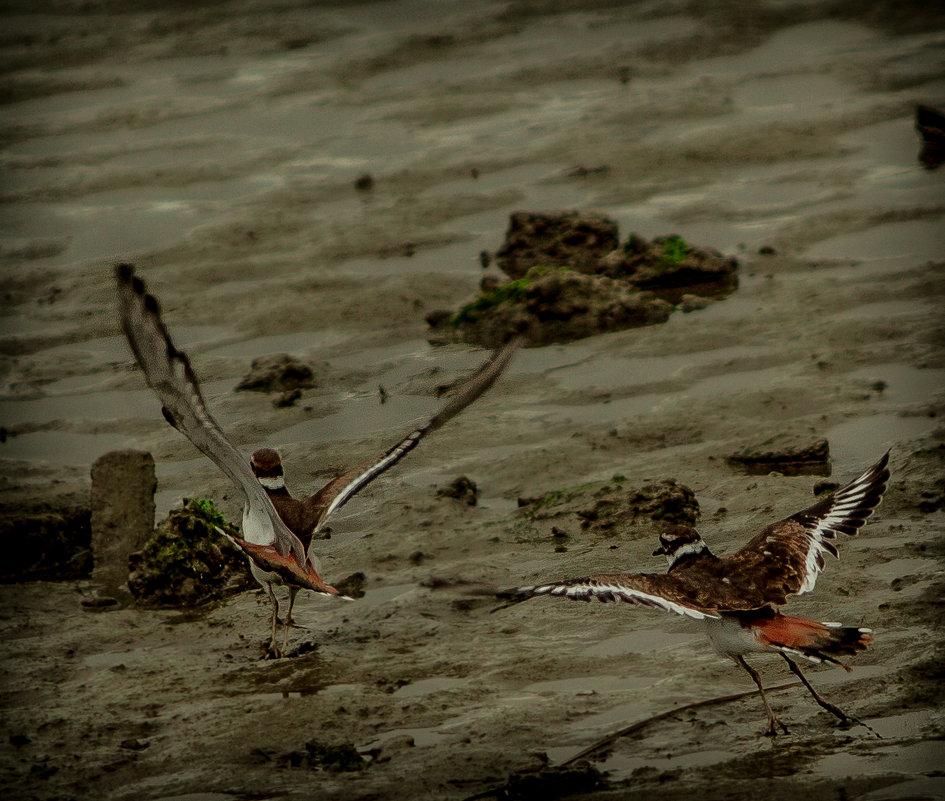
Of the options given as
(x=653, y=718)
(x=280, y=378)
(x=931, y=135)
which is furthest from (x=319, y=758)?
(x=931, y=135)

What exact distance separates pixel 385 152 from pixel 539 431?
5895 millimetres

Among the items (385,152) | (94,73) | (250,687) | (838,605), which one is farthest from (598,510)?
(94,73)

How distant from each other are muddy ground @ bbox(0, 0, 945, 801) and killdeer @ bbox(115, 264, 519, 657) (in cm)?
41

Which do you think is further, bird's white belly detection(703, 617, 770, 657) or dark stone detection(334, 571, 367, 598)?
dark stone detection(334, 571, 367, 598)

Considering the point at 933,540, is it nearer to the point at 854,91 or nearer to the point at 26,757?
the point at 26,757

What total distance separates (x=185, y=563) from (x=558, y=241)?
5156mm

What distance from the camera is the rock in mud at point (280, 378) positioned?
10.8 metres

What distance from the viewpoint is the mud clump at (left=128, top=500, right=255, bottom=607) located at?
821 cm

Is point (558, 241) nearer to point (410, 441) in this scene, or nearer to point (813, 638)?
point (410, 441)

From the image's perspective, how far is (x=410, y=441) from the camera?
7918 millimetres

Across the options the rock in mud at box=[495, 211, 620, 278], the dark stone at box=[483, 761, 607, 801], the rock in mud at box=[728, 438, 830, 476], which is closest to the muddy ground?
the dark stone at box=[483, 761, 607, 801]

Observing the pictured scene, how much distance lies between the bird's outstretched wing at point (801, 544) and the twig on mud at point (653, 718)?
0.47 m

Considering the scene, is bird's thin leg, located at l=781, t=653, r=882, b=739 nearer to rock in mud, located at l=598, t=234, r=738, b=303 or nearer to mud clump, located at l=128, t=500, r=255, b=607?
mud clump, located at l=128, t=500, r=255, b=607

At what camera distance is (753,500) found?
8.55 metres
